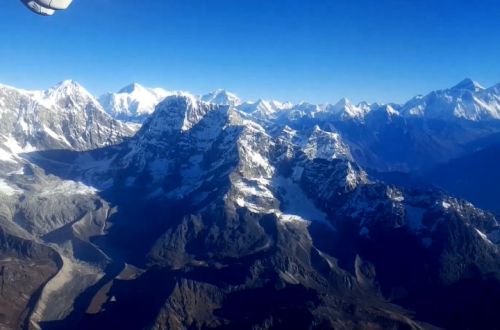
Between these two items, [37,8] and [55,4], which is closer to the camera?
[55,4]

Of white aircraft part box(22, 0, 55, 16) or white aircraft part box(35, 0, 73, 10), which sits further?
white aircraft part box(22, 0, 55, 16)

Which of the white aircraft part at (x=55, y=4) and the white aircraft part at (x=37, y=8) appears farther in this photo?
the white aircraft part at (x=37, y=8)

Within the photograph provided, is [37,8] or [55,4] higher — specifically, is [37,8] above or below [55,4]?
below
